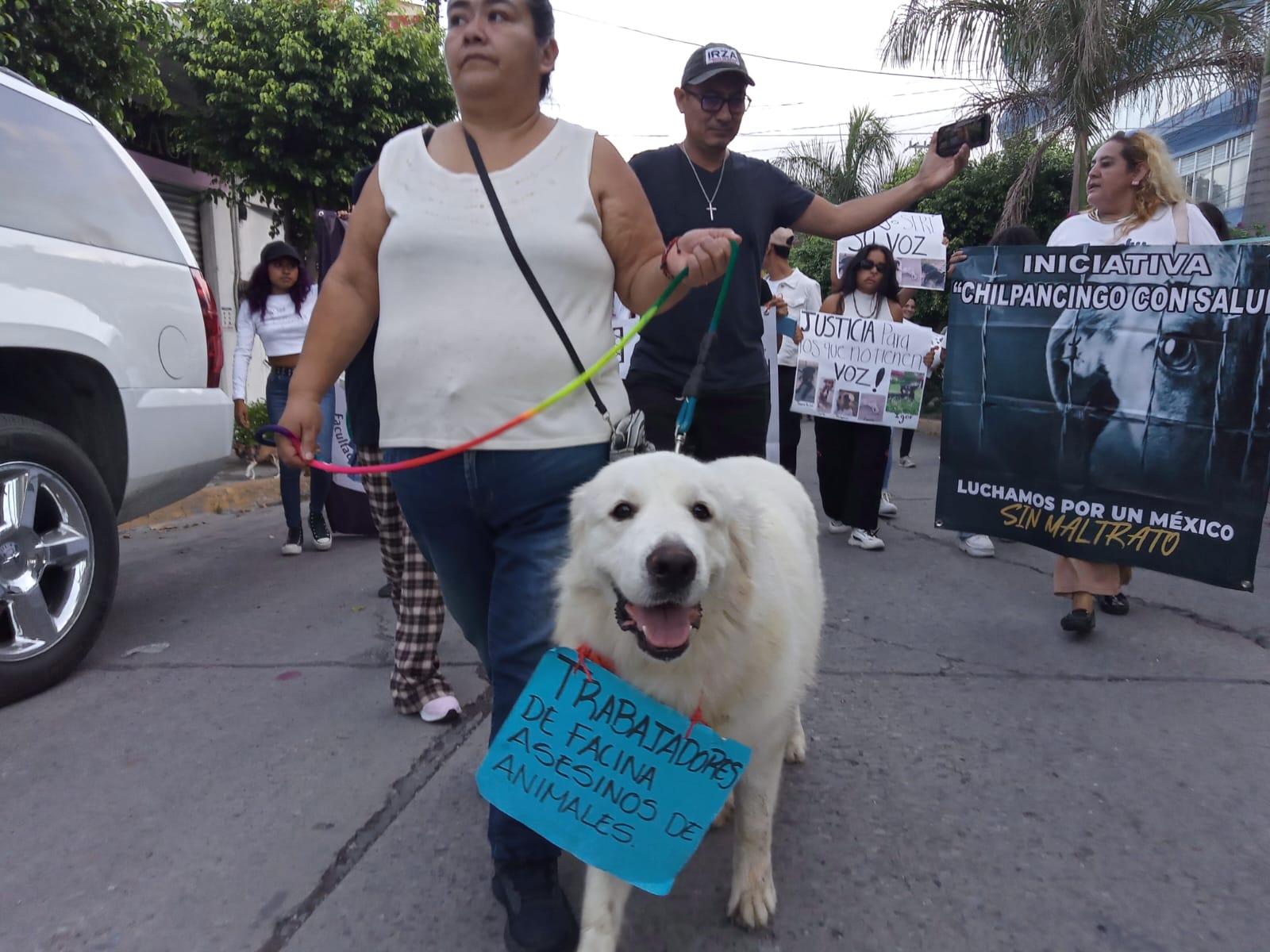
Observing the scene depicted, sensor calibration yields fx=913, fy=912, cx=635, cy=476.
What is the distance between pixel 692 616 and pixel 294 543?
15.8 ft

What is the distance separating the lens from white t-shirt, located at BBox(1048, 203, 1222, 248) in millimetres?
4320

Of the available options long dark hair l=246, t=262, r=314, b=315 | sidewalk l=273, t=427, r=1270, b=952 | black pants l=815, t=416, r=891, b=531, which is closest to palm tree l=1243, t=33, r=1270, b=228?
black pants l=815, t=416, r=891, b=531

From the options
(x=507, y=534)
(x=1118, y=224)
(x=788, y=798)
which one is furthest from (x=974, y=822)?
(x=1118, y=224)

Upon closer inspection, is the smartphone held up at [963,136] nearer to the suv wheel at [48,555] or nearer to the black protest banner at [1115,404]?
the black protest banner at [1115,404]

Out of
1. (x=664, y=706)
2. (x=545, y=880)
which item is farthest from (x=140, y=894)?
(x=664, y=706)

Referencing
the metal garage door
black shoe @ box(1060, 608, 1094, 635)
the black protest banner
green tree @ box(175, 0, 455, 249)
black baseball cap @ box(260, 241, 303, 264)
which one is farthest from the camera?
the metal garage door

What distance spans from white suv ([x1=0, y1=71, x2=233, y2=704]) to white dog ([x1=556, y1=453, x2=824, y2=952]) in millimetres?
2601

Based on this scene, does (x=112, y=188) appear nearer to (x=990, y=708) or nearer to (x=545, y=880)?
(x=545, y=880)

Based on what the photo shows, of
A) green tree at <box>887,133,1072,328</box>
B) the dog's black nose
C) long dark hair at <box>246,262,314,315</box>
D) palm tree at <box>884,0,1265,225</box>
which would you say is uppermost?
palm tree at <box>884,0,1265,225</box>

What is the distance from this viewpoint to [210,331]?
4.52m

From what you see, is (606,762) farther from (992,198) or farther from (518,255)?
(992,198)

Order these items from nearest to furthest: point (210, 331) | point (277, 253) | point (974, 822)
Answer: point (974, 822) → point (210, 331) → point (277, 253)

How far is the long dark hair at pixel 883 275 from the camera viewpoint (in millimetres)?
6633

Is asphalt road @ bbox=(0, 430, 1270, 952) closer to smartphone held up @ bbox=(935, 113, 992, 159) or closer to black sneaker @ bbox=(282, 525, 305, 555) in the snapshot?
black sneaker @ bbox=(282, 525, 305, 555)
